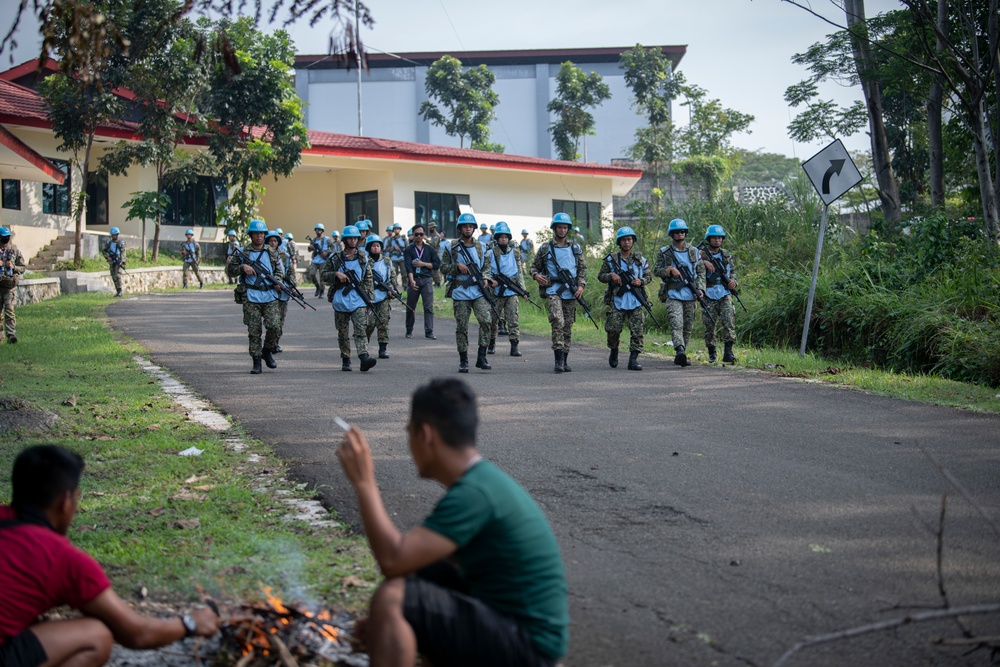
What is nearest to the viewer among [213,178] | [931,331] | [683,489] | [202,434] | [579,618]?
[579,618]

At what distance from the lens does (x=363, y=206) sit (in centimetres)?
3953

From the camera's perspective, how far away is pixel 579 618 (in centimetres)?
468

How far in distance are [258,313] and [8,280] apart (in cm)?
551

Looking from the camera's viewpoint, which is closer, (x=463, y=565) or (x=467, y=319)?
(x=463, y=565)

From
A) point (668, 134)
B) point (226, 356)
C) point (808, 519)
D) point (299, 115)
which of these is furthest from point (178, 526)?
point (668, 134)

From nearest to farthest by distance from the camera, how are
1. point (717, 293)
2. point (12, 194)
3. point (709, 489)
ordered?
1. point (709, 489)
2. point (717, 293)
3. point (12, 194)

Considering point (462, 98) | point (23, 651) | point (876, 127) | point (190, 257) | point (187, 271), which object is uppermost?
point (462, 98)

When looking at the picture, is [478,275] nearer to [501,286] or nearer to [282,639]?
[501,286]

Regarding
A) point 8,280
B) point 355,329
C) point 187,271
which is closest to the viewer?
point 355,329

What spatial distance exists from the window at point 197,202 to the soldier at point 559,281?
24195mm

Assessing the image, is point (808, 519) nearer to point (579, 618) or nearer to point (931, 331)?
point (579, 618)

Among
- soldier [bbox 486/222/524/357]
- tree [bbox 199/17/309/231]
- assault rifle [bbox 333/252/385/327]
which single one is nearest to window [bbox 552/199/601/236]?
tree [bbox 199/17/309/231]

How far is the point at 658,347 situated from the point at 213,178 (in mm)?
24687

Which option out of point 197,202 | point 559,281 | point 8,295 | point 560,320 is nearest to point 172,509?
point 560,320
